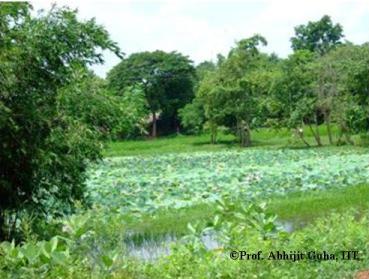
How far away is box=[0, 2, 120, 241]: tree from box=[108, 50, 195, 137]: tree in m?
30.3

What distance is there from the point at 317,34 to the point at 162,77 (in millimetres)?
19954

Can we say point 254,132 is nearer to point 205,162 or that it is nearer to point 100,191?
point 205,162

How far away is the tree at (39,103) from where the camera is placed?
6.02 meters

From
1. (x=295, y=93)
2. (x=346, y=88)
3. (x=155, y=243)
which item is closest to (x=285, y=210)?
(x=155, y=243)

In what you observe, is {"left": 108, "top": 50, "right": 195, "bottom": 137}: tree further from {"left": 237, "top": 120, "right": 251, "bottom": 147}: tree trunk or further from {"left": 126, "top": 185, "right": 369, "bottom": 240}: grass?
{"left": 126, "top": 185, "right": 369, "bottom": 240}: grass

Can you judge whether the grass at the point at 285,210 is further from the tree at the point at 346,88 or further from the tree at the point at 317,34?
the tree at the point at 317,34

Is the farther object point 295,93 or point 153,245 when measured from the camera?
point 295,93

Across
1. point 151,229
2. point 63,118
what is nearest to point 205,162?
point 151,229

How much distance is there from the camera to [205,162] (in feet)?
66.7

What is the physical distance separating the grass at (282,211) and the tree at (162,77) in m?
26.5

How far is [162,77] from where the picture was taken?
38.7 metres

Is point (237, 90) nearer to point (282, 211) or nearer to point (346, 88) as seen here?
point (346, 88)

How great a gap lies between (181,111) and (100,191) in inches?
919
